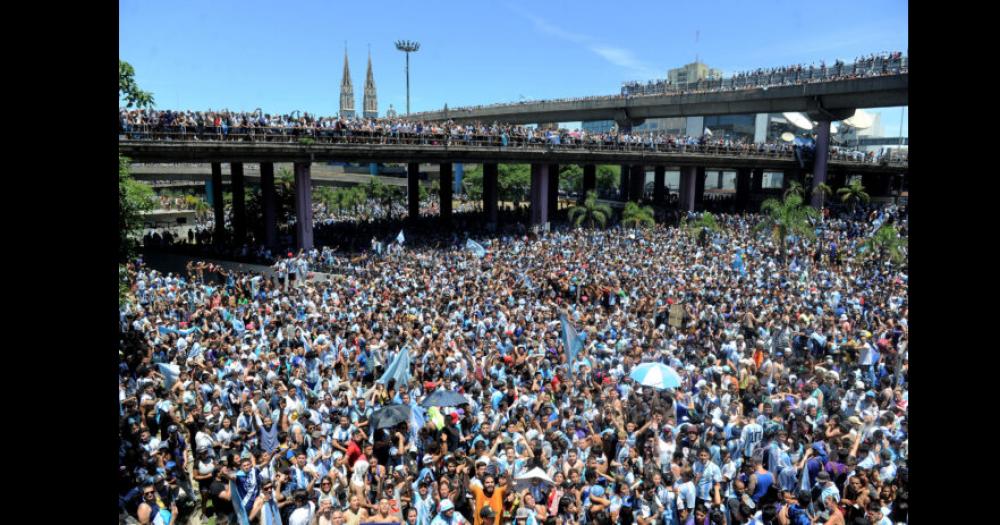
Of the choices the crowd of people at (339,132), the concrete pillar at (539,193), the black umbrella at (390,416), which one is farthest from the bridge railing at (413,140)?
the black umbrella at (390,416)

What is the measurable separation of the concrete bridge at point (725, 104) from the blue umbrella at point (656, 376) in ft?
123

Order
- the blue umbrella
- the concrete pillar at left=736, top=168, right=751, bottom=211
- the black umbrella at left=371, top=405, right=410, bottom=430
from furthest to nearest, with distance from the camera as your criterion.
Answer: the concrete pillar at left=736, top=168, right=751, bottom=211 < the blue umbrella < the black umbrella at left=371, top=405, right=410, bottom=430

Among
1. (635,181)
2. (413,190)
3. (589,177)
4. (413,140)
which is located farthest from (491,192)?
(635,181)

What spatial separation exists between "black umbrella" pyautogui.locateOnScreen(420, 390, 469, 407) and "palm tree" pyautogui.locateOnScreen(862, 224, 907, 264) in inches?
828

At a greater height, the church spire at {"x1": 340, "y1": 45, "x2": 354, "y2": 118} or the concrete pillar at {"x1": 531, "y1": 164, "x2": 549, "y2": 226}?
the church spire at {"x1": 340, "y1": 45, "x2": 354, "y2": 118}

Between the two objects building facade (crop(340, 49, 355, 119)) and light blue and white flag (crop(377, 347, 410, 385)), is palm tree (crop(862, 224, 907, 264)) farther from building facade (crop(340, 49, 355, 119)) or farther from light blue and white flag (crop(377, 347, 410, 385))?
building facade (crop(340, 49, 355, 119))

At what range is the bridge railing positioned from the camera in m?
24.3

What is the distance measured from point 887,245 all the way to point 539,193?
18.8 m

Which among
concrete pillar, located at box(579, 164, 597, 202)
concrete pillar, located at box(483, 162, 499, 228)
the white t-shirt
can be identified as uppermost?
concrete pillar, located at box(579, 164, 597, 202)

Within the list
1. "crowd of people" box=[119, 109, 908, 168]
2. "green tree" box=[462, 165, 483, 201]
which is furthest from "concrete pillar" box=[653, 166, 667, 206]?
"green tree" box=[462, 165, 483, 201]

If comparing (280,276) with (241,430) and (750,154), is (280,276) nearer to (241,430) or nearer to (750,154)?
(241,430)

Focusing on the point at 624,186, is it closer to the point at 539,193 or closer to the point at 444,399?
the point at 539,193
